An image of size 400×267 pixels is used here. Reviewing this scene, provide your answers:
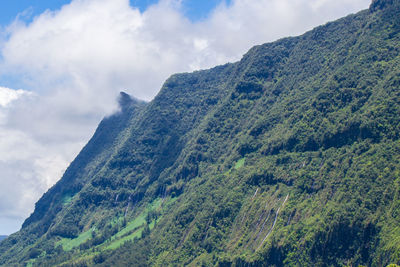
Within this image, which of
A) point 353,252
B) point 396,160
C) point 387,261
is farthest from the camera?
point 396,160

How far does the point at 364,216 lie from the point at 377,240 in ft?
38.1

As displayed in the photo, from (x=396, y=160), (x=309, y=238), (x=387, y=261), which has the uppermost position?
(x=396, y=160)

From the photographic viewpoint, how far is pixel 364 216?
617 ft

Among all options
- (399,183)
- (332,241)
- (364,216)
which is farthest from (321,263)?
(399,183)

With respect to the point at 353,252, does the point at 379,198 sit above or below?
above

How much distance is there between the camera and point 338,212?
196 meters

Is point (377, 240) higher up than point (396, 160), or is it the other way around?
point (396, 160)

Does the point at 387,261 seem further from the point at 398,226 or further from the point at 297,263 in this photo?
the point at 297,263

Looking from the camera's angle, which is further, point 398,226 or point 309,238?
point 309,238

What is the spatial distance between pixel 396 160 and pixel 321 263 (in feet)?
161

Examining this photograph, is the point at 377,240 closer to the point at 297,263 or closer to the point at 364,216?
the point at 364,216

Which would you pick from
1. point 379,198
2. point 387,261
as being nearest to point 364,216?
point 379,198

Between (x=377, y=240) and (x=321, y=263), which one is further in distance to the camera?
(x=321, y=263)

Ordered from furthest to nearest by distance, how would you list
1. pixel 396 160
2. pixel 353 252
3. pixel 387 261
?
pixel 396 160
pixel 353 252
pixel 387 261
